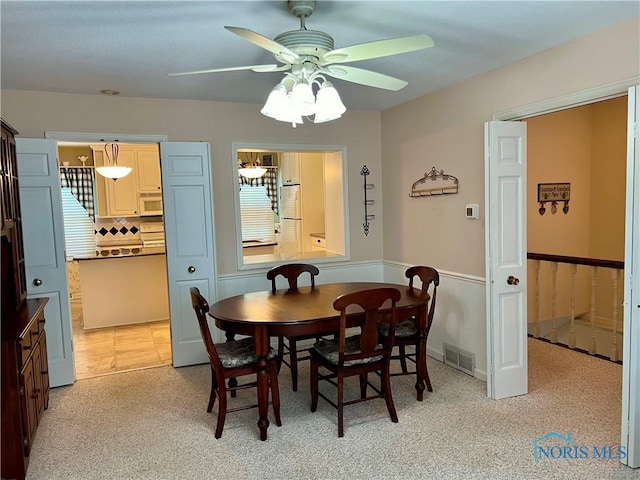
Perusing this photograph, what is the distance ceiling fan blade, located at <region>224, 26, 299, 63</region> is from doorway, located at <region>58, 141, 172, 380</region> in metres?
2.72

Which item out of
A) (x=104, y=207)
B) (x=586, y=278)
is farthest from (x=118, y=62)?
(x=586, y=278)

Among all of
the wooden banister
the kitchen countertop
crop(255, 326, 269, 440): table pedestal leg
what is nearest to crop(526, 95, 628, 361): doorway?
the wooden banister

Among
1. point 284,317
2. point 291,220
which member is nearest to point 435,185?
point 284,317

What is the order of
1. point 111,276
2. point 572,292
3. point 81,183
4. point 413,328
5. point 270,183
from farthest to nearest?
point 270,183, point 81,183, point 111,276, point 572,292, point 413,328

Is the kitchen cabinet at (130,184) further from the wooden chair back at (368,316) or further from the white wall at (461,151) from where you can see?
the wooden chair back at (368,316)

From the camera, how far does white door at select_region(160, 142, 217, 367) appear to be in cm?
411

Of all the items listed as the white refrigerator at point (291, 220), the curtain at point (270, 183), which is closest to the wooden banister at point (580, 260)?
the white refrigerator at point (291, 220)

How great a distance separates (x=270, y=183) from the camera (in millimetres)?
7750

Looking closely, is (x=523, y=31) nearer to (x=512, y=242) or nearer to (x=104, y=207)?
(x=512, y=242)

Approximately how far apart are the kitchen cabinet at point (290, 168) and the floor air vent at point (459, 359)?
3604 mm

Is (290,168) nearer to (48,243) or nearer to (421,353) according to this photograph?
(48,243)

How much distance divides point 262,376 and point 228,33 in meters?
2.07

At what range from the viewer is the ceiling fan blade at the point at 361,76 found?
7.65 ft

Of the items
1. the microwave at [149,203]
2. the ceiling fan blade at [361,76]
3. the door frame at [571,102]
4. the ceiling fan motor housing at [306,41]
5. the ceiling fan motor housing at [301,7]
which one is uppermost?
the ceiling fan motor housing at [301,7]
